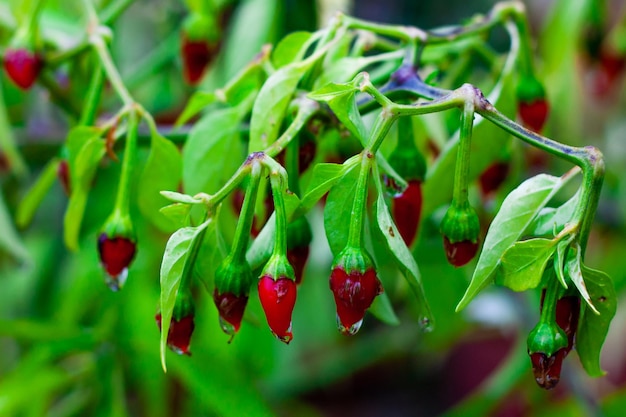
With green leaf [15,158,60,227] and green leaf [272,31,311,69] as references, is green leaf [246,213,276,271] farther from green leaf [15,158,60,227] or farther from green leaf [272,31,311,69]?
green leaf [15,158,60,227]

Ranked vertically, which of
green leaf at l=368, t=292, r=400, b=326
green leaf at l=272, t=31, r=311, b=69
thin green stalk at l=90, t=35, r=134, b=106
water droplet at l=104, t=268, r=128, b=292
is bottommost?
water droplet at l=104, t=268, r=128, b=292

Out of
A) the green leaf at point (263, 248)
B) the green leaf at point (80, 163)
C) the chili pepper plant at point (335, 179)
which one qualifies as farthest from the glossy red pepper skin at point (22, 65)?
the green leaf at point (263, 248)

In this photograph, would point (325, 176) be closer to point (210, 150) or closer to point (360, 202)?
point (360, 202)

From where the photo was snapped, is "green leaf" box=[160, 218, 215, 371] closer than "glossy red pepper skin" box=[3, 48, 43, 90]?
Yes

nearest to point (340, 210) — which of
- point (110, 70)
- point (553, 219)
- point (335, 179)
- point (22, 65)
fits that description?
point (335, 179)

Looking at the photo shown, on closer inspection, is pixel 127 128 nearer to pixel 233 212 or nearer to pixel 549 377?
pixel 233 212

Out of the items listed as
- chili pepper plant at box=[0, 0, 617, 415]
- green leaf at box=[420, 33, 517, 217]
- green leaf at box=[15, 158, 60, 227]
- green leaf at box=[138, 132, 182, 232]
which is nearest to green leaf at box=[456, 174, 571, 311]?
chili pepper plant at box=[0, 0, 617, 415]

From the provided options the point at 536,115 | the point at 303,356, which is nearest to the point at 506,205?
the point at 536,115

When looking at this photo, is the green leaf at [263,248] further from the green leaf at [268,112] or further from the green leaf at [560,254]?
A: the green leaf at [560,254]
